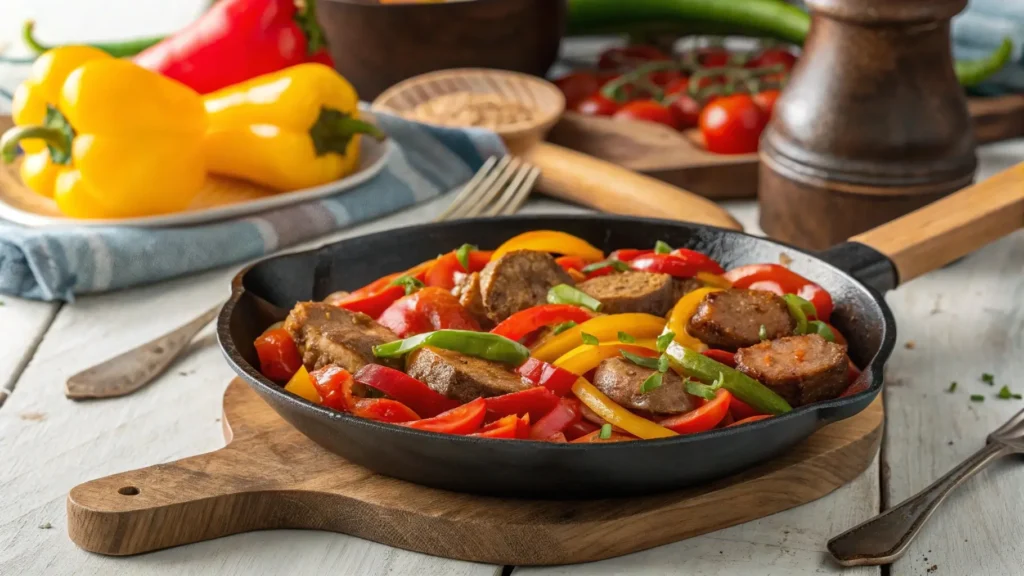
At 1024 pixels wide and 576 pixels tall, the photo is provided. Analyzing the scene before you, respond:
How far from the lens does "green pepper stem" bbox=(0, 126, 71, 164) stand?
3502 millimetres

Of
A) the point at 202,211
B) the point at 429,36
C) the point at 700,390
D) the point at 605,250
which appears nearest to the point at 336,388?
the point at 700,390

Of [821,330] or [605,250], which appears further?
[605,250]

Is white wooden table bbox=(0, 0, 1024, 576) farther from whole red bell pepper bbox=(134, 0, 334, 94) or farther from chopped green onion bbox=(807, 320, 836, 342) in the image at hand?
whole red bell pepper bbox=(134, 0, 334, 94)

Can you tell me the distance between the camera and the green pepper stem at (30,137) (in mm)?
3502

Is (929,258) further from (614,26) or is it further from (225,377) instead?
(614,26)

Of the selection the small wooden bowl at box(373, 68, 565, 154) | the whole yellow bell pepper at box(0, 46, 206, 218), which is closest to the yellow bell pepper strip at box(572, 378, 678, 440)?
the whole yellow bell pepper at box(0, 46, 206, 218)

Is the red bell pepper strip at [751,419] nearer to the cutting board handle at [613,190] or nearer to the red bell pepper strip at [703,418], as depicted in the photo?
the red bell pepper strip at [703,418]

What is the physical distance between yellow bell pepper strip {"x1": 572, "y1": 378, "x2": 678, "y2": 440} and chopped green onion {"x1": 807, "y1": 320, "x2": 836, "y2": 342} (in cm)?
52

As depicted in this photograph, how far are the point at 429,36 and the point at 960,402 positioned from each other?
273cm

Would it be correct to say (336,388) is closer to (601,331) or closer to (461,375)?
(461,375)

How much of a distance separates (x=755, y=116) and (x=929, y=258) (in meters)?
1.40

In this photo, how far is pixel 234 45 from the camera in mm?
4641

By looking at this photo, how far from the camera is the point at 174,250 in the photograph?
3545 mm

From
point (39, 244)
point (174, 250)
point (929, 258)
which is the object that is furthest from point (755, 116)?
point (39, 244)
